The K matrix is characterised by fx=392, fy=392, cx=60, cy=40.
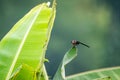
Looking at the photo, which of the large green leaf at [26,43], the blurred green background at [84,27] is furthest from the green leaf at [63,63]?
the blurred green background at [84,27]

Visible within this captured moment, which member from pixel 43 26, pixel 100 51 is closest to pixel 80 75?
pixel 43 26

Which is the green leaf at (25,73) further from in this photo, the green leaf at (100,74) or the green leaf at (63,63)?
the green leaf at (100,74)

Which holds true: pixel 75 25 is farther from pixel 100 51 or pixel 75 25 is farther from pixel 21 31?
pixel 21 31

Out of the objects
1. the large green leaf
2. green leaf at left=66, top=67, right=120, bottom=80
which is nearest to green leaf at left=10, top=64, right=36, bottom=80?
the large green leaf

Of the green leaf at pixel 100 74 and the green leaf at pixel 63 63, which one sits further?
the green leaf at pixel 100 74

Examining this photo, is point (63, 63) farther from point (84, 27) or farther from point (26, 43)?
point (84, 27)

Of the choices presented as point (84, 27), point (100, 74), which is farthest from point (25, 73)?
point (84, 27)
